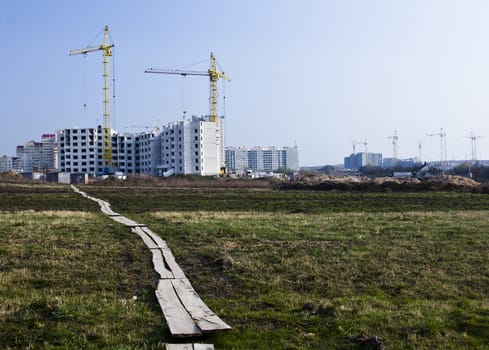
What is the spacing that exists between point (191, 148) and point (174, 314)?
141m

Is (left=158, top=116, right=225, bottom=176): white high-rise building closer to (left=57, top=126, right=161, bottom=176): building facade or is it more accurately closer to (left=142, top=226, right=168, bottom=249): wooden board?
(left=57, top=126, right=161, bottom=176): building facade

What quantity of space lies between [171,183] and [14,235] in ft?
284

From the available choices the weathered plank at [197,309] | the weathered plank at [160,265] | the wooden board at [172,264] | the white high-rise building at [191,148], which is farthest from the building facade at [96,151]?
the weathered plank at [197,309]

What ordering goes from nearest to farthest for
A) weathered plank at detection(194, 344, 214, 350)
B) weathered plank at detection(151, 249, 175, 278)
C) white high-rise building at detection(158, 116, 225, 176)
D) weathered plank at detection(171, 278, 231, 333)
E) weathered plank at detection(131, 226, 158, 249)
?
weathered plank at detection(194, 344, 214, 350) → weathered plank at detection(171, 278, 231, 333) → weathered plank at detection(151, 249, 175, 278) → weathered plank at detection(131, 226, 158, 249) → white high-rise building at detection(158, 116, 225, 176)

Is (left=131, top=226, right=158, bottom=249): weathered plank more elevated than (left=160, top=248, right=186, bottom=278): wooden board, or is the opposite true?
(left=131, top=226, right=158, bottom=249): weathered plank

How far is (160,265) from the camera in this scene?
1399 cm

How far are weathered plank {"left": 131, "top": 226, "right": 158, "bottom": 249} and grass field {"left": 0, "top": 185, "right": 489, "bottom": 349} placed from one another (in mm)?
543

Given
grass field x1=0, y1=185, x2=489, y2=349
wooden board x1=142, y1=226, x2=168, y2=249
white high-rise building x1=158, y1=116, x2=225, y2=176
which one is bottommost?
grass field x1=0, y1=185, x2=489, y2=349

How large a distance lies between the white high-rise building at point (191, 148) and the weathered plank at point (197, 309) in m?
136

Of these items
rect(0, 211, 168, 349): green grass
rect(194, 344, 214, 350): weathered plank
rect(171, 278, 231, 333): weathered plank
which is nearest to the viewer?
rect(194, 344, 214, 350): weathered plank

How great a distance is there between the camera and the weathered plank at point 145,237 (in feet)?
57.1

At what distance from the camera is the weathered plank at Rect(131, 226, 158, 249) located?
17406mm

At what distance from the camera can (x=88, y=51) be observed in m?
155

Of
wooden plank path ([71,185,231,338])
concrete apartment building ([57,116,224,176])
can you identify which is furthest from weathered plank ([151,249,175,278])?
concrete apartment building ([57,116,224,176])
